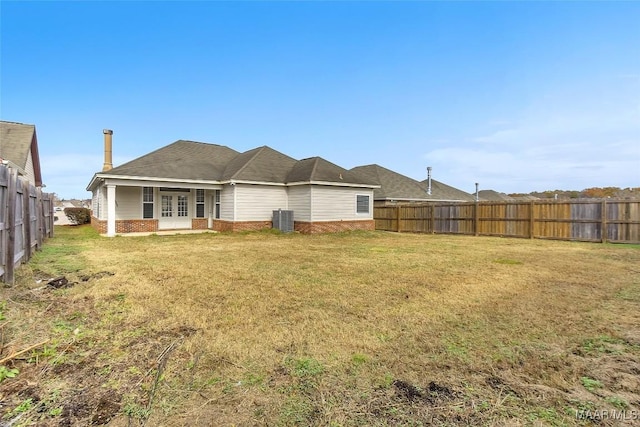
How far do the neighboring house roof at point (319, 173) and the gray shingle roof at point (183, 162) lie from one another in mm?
4741

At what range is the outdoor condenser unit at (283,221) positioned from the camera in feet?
59.4

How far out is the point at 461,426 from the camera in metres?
2.13

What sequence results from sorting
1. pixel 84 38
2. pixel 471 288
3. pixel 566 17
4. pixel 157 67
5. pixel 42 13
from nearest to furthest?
pixel 471 288
pixel 566 17
pixel 42 13
pixel 84 38
pixel 157 67

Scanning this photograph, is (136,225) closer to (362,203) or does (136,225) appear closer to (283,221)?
(283,221)

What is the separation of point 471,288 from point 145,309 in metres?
5.50

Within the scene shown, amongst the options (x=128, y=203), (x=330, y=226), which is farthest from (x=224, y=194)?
(x=330, y=226)

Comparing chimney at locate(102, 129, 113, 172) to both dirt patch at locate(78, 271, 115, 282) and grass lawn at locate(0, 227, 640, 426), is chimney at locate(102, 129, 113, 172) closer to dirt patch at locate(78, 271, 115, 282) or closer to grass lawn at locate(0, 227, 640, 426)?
grass lawn at locate(0, 227, 640, 426)

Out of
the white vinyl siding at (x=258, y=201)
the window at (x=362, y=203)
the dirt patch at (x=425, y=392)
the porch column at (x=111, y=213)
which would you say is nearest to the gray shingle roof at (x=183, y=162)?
the porch column at (x=111, y=213)

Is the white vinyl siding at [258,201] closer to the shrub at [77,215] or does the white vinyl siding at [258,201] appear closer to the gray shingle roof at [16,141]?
the gray shingle roof at [16,141]

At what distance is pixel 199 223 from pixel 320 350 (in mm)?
17824

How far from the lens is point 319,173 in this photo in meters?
18.3

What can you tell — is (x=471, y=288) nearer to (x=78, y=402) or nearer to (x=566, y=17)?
(x=78, y=402)

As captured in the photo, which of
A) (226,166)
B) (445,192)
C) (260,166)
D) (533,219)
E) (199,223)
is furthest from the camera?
(445,192)

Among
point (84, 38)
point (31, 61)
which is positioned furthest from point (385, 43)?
point (31, 61)
